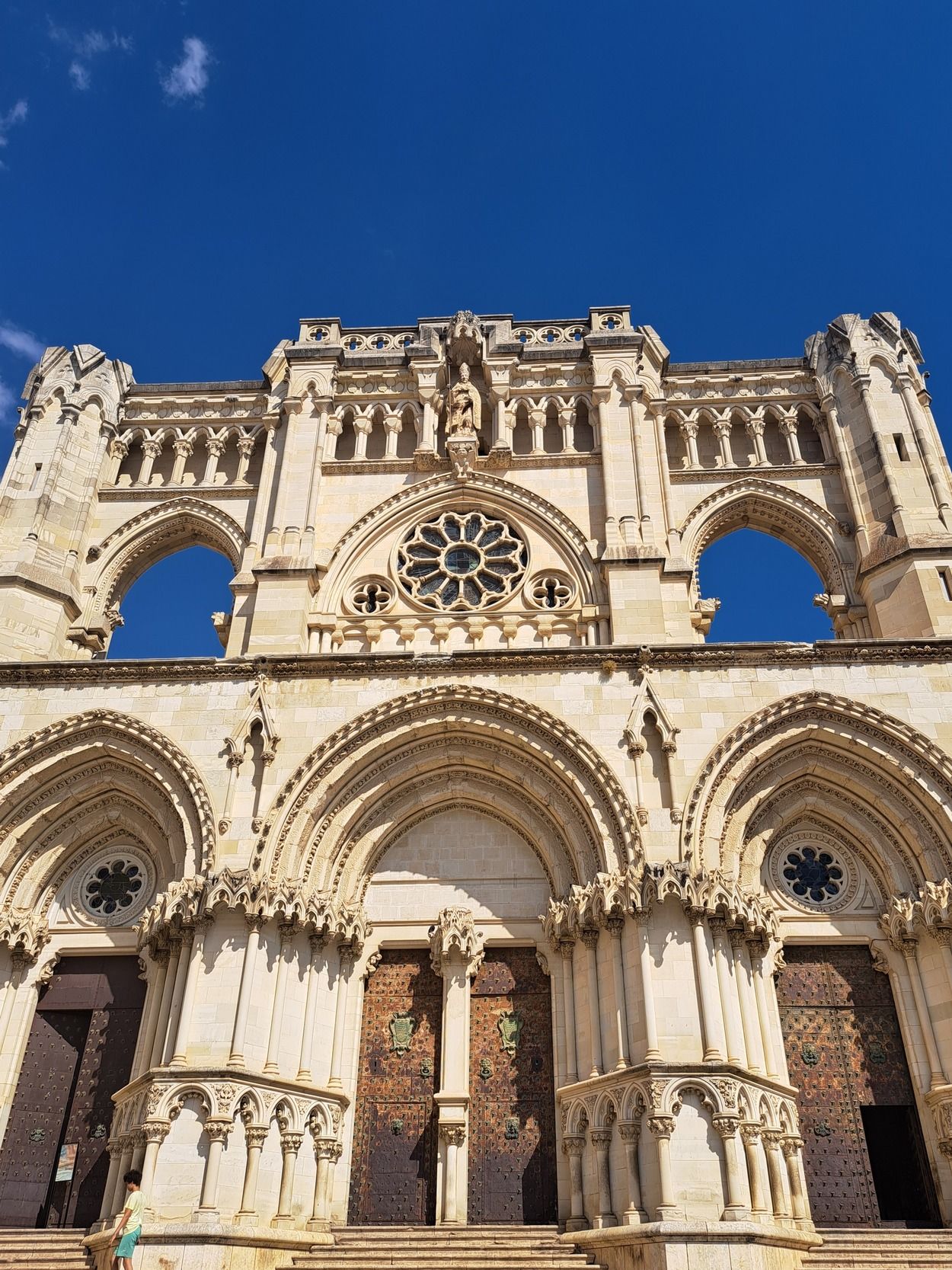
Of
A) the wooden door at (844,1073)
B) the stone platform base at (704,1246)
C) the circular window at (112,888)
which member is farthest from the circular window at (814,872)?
the circular window at (112,888)

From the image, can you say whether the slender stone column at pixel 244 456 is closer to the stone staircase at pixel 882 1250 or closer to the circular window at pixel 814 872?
the circular window at pixel 814 872

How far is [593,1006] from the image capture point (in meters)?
11.8

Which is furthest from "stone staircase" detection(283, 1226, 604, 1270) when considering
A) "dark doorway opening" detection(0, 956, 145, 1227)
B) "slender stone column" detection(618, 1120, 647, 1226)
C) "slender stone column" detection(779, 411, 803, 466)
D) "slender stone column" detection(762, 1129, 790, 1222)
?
"slender stone column" detection(779, 411, 803, 466)

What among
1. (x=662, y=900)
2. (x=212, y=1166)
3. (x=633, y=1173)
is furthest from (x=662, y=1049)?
(x=212, y=1166)

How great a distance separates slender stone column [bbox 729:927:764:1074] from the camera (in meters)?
11.3

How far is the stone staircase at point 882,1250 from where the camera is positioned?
9961 mm

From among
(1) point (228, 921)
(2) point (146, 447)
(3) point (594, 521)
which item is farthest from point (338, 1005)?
(2) point (146, 447)

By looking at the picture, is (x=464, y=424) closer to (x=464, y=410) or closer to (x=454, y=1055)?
(x=464, y=410)

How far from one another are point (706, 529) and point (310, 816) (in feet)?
30.8

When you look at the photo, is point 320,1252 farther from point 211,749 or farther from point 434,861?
point 211,749

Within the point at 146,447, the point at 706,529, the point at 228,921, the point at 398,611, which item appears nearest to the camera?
the point at 228,921

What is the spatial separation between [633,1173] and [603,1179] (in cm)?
43

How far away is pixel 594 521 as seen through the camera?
17.5 meters

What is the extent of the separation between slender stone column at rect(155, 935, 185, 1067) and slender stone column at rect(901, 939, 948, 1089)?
918 cm
